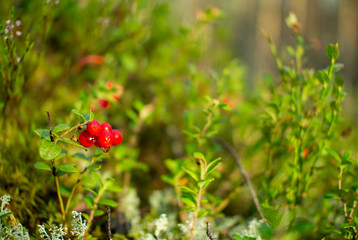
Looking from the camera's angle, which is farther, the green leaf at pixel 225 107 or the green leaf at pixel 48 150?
the green leaf at pixel 225 107

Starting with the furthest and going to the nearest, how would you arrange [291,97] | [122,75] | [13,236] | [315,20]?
[315,20]
[122,75]
[291,97]
[13,236]

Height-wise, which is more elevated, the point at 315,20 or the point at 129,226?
the point at 315,20

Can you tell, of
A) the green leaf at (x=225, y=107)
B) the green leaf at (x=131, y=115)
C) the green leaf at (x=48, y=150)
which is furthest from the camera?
the green leaf at (x=131, y=115)

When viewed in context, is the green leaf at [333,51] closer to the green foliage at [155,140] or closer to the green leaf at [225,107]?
the green foliage at [155,140]

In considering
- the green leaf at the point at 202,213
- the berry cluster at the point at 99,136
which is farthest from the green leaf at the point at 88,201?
the green leaf at the point at 202,213

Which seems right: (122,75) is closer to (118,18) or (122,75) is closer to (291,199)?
(118,18)

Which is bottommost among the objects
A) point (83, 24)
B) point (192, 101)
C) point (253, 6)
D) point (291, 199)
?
point (291, 199)

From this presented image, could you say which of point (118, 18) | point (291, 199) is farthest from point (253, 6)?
point (291, 199)

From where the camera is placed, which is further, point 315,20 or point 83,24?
point 315,20
